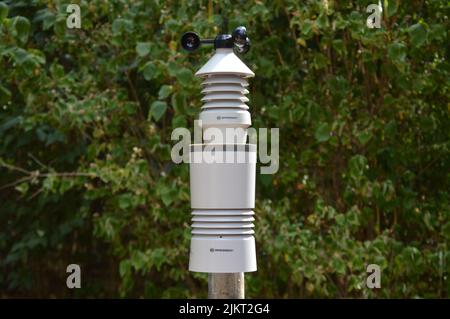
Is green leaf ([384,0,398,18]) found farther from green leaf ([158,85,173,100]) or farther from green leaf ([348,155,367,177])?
green leaf ([158,85,173,100])

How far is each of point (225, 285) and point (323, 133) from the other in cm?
164

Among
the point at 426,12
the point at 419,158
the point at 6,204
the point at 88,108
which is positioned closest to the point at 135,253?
the point at 88,108

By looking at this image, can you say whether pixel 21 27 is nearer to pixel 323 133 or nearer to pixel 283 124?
pixel 283 124

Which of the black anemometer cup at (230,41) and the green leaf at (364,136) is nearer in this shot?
the black anemometer cup at (230,41)

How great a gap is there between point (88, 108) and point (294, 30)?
1.26 meters

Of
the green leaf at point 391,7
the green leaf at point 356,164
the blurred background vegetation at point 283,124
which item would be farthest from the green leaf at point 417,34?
the green leaf at point 356,164

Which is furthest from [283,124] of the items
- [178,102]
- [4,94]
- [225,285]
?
[225,285]

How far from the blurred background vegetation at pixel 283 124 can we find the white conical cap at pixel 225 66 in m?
1.30

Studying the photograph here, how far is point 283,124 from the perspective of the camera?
543 cm

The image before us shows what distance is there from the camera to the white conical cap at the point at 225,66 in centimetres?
358

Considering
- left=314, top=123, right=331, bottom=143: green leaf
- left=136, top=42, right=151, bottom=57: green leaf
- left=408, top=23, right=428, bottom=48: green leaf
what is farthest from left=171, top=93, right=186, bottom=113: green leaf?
left=408, top=23, right=428, bottom=48: green leaf

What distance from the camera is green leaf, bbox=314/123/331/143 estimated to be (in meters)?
5.02

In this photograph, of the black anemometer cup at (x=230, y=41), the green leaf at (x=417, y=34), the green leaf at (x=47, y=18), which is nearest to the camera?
the black anemometer cup at (x=230, y=41)

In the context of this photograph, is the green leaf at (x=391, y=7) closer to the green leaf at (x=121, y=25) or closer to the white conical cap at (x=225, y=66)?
the green leaf at (x=121, y=25)
